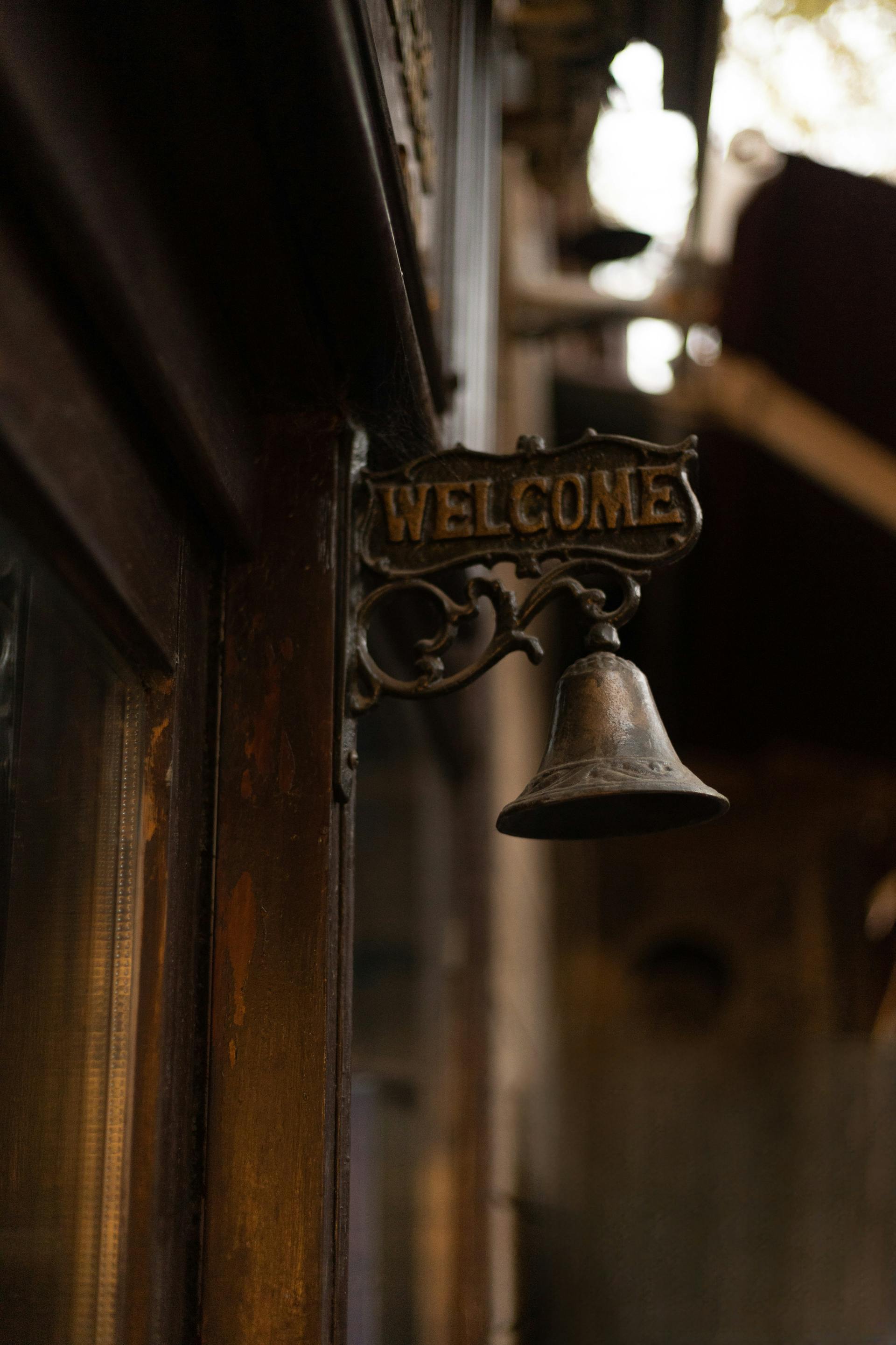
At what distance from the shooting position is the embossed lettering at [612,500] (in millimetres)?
1297

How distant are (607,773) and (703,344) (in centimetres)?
408

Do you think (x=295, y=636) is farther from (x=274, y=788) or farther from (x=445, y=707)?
(x=445, y=707)

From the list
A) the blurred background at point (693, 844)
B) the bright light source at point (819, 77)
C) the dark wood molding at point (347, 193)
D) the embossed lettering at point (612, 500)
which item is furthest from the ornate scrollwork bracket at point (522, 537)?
the bright light source at point (819, 77)

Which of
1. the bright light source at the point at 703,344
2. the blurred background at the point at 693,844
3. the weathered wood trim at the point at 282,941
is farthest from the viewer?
the bright light source at the point at 703,344

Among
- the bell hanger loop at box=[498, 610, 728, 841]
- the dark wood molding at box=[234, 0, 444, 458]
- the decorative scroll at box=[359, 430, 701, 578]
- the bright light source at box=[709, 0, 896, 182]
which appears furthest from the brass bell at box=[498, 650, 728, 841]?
the bright light source at box=[709, 0, 896, 182]

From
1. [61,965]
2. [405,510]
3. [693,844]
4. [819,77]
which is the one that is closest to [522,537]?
[405,510]

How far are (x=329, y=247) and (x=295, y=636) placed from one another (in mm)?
403

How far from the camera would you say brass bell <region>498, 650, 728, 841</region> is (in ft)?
4.10

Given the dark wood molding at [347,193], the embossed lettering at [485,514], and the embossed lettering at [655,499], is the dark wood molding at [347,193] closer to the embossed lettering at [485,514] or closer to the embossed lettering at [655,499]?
the embossed lettering at [485,514]

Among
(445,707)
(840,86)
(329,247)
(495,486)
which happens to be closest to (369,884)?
(445,707)

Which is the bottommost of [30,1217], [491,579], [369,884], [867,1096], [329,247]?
[867,1096]

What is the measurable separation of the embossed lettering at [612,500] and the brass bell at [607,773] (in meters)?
0.15

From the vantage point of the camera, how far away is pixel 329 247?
120 cm

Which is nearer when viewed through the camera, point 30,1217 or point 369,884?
point 30,1217
